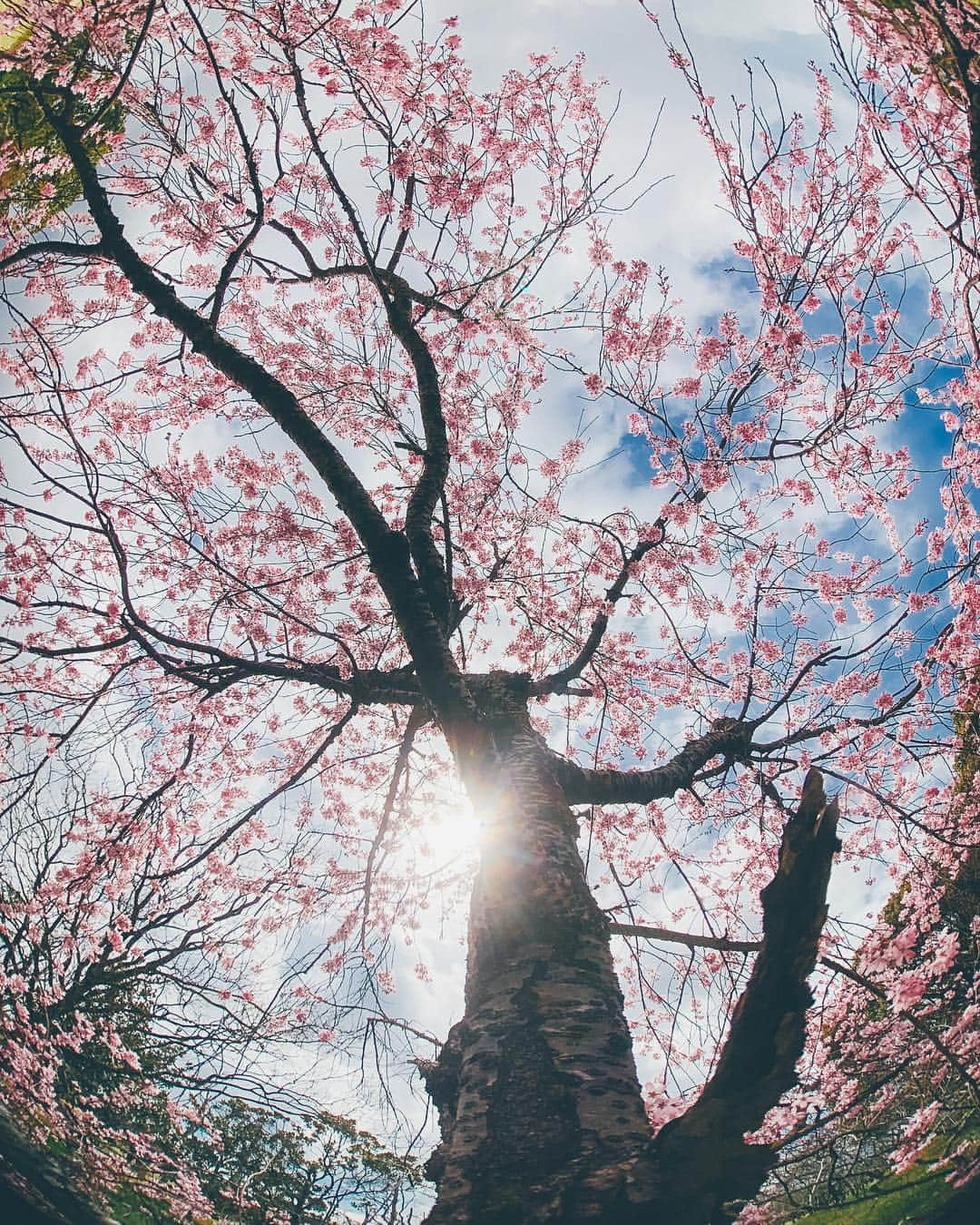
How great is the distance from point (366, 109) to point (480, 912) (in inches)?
239

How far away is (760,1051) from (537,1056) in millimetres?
977

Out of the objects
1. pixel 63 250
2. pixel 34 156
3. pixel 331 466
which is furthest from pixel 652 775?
pixel 34 156

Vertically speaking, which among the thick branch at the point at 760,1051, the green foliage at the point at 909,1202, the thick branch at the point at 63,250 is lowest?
the green foliage at the point at 909,1202

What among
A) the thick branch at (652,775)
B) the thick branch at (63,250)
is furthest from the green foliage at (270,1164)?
the thick branch at (63,250)

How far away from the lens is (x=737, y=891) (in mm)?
7066

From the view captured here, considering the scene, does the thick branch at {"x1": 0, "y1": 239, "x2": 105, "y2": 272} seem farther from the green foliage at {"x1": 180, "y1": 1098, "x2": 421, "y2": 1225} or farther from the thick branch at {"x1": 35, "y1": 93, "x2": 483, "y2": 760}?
the green foliage at {"x1": 180, "y1": 1098, "x2": 421, "y2": 1225}

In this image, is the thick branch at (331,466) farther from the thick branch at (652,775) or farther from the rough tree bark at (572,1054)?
the thick branch at (652,775)

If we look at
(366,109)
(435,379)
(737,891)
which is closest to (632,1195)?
(435,379)

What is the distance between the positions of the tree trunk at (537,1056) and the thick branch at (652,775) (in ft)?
2.88

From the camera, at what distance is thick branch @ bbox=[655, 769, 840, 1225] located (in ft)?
4.97

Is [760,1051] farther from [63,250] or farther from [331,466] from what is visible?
[63,250]

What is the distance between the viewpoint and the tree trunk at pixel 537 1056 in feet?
5.95

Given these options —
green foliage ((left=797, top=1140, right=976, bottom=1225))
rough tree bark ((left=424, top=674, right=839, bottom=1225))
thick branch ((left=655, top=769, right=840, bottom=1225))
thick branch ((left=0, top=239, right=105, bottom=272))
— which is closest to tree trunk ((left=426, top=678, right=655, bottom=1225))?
rough tree bark ((left=424, top=674, right=839, bottom=1225))

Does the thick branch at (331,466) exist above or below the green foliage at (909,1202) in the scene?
above
